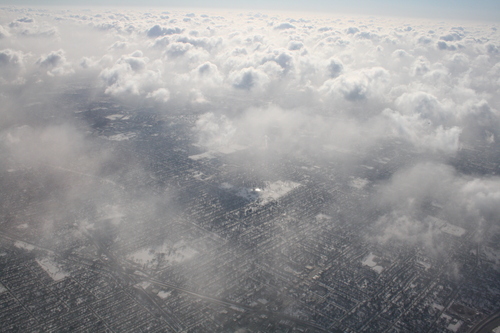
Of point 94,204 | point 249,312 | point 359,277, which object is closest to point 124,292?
point 249,312

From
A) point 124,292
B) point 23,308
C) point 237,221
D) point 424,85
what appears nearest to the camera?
point 23,308

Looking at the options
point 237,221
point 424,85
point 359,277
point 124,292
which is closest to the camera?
point 124,292

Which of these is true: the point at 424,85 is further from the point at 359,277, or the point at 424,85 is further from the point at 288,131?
the point at 359,277

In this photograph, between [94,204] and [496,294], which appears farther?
[94,204]

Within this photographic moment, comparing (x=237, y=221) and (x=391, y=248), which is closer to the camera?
Result: (x=391, y=248)

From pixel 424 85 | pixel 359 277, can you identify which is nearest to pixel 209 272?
pixel 359 277

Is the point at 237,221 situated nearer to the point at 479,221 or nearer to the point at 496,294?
the point at 496,294

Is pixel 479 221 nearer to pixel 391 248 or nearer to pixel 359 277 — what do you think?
pixel 391 248

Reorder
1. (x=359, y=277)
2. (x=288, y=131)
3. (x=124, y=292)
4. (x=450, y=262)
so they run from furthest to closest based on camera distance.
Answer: (x=288, y=131) < (x=450, y=262) < (x=359, y=277) < (x=124, y=292)

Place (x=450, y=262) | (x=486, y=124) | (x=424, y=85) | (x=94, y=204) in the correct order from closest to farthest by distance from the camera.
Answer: (x=450, y=262), (x=94, y=204), (x=486, y=124), (x=424, y=85)
